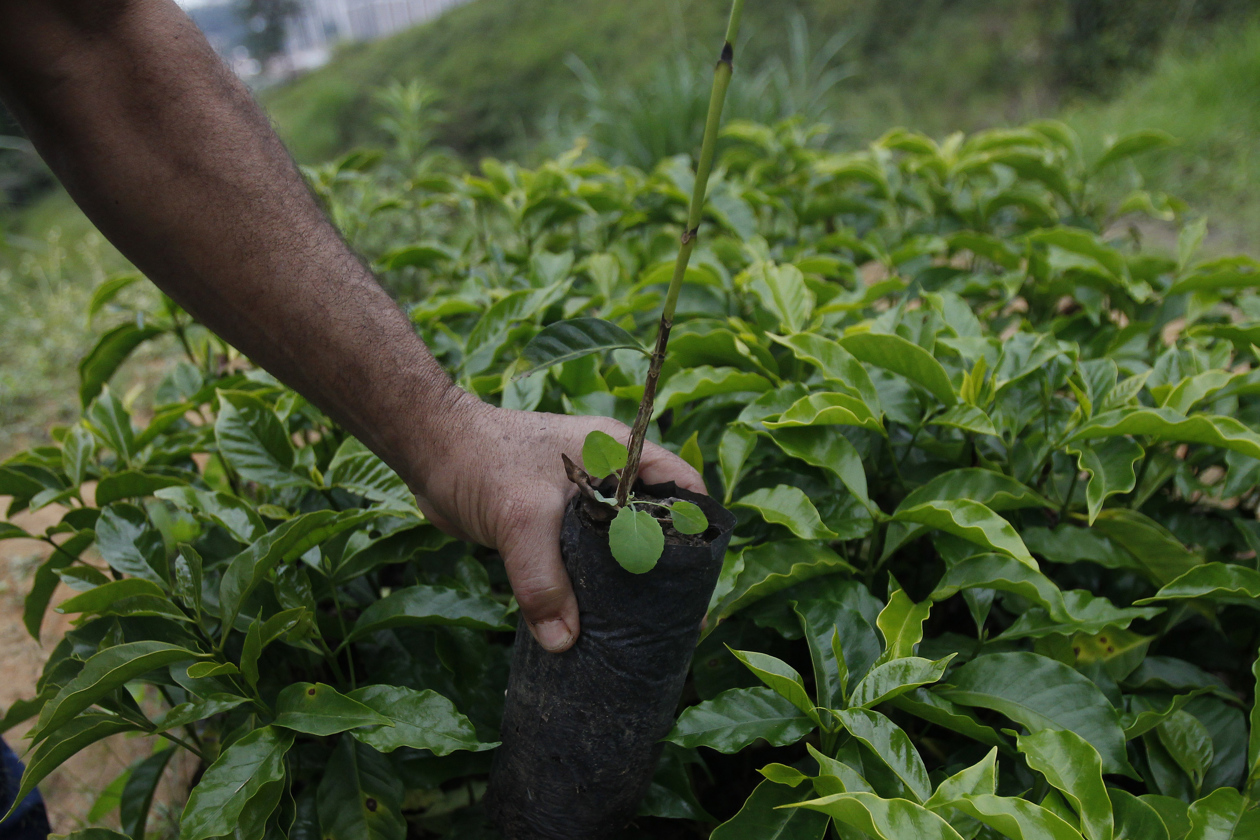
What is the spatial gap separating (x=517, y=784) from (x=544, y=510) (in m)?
0.47

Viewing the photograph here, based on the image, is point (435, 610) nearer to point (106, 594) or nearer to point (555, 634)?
point (555, 634)

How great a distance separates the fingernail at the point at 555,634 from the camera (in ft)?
3.63

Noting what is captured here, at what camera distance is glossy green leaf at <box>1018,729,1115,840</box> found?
990 millimetres

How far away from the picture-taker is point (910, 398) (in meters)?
1.55

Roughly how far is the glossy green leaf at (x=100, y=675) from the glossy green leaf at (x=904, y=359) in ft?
3.85

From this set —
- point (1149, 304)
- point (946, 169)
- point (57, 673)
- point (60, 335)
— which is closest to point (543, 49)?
point (60, 335)

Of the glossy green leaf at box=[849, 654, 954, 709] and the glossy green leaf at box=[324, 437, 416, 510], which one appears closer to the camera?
the glossy green leaf at box=[849, 654, 954, 709]

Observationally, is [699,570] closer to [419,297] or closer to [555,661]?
[555,661]

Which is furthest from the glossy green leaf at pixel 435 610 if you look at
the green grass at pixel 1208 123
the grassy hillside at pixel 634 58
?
the grassy hillside at pixel 634 58

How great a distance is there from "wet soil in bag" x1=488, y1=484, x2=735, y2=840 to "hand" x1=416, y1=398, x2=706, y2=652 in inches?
1.2

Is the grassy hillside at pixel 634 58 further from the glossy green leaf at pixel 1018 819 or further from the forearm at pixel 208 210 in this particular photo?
the glossy green leaf at pixel 1018 819

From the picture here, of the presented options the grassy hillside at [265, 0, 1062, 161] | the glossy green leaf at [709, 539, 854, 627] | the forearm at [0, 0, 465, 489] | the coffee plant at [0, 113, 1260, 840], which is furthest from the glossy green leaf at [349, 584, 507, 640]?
the grassy hillside at [265, 0, 1062, 161]

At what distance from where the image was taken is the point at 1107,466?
4.46 ft

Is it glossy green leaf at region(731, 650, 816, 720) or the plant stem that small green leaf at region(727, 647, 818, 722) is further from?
the plant stem
